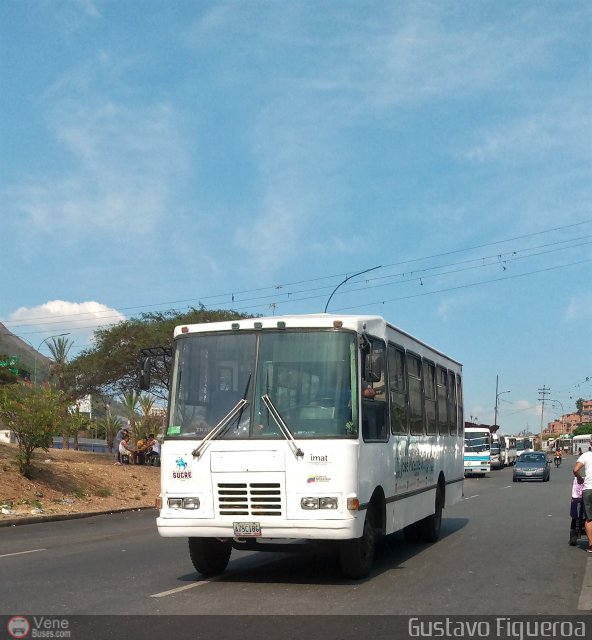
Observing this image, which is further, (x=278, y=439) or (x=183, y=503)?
(x=183, y=503)

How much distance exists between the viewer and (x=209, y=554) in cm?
1088

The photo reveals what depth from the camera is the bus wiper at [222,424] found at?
10172 mm

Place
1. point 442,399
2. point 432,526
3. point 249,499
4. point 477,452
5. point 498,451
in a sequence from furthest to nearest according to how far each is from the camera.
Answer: point 498,451, point 477,452, point 442,399, point 432,526, point 249,499

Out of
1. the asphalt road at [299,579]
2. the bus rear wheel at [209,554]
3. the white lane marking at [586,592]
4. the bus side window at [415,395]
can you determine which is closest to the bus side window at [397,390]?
the bus side window at [415,395]

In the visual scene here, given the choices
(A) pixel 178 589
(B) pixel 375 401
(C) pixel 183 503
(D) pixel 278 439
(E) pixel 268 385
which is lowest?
(A) pixel 178 589

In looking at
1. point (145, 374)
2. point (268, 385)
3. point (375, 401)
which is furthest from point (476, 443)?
point (268, 385)

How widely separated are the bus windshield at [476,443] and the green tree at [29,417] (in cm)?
3017

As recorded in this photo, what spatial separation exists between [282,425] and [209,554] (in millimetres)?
2020

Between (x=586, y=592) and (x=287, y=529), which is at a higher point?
(x=287, y=529)

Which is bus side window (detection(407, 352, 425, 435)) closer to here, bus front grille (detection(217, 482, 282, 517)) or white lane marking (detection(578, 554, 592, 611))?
white lane marking (detection(578, 554, 592, 611))
